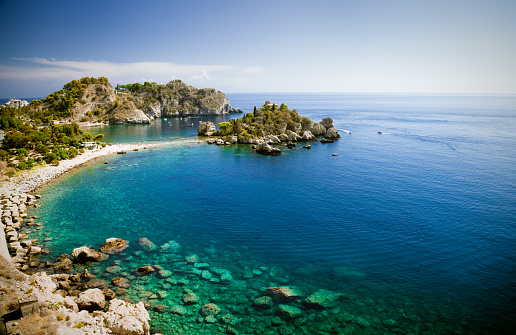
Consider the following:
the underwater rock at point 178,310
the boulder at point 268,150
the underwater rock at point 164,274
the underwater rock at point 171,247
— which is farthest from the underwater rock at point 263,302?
the boulder at point 268,150

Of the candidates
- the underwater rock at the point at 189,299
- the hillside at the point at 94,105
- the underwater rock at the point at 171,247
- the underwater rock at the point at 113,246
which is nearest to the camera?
the underwater rock at the point at 189,299

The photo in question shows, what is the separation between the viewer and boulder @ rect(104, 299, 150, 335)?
1838cm

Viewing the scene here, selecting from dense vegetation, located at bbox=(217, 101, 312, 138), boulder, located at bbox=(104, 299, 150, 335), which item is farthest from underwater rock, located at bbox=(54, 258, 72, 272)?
dense vegetation, located at bbox=(217, 101, 312, 138)

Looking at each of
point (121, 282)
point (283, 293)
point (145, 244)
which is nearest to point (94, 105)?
point (145, 244)

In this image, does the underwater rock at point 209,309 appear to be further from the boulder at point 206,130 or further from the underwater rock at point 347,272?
the boulder at point 206,130

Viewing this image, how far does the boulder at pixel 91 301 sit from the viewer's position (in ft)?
69.4

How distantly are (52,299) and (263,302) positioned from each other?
17.1 m

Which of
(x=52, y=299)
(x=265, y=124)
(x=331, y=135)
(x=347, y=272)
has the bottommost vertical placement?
(x=347, y=272)

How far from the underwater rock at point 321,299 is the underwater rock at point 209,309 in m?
8.07

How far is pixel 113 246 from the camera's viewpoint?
32312 mm

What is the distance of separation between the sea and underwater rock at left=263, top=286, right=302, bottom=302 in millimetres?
118

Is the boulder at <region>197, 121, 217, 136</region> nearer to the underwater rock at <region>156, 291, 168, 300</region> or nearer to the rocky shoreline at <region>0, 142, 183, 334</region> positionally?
the rocky shoreline at <region>0, 142, 183, 334</region>

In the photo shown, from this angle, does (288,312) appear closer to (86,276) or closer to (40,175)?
(86,276)

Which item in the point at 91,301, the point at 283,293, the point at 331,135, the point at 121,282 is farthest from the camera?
the point at 331,135
